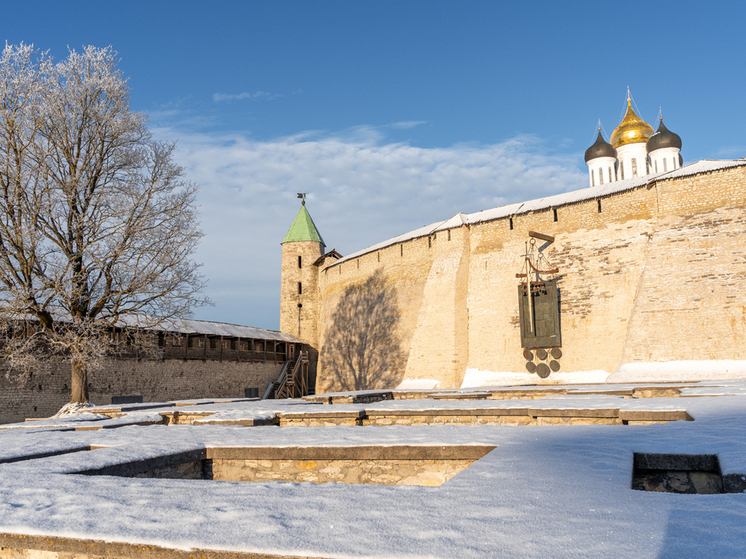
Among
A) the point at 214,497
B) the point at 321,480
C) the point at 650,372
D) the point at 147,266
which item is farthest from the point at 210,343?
the point at 214,497

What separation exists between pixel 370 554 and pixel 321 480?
2.38m

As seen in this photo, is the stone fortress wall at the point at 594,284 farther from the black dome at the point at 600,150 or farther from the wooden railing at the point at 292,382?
the black dome at the point at 600,150

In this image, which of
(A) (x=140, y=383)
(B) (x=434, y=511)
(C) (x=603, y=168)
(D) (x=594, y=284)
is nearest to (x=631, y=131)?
(C) (x=603, y=168)

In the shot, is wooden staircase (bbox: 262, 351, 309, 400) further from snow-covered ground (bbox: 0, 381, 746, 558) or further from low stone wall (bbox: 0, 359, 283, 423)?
snow-covered ground (bbox: 0, 381, 746, 558)

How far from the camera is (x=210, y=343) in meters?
21.8

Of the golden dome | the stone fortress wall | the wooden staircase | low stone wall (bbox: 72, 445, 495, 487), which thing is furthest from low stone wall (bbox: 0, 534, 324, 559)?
the golden dome

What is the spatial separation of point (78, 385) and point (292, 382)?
14809mm

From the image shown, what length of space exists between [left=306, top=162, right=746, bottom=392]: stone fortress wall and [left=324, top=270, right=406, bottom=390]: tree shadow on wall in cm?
8

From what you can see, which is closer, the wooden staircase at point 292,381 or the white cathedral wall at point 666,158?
the wooden staircase at point 292,381

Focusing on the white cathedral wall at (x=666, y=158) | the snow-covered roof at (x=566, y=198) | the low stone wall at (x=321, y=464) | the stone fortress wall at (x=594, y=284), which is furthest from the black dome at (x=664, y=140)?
the low stone wall at (x=321, y=464)

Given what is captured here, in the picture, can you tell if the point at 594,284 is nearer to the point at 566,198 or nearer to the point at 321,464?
the point at 566,198

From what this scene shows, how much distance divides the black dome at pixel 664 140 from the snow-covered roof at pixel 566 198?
12981 mm

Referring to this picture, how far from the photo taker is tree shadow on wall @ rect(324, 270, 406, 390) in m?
20.2

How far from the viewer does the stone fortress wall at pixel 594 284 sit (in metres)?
12.9
